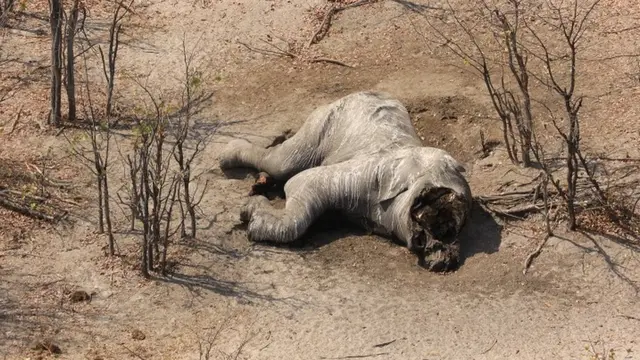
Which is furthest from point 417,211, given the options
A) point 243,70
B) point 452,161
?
point 243,70

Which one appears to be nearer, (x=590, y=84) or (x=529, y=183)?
(x=529, y=183)

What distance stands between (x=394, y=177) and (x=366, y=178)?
0.33 meters

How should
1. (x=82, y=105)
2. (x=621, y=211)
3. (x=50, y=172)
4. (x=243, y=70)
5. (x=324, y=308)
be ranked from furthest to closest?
(x=243, y=70) < (x=82, y=105) < (x=50, y=172) < (x=621, y=211) < (x=324, y=308)

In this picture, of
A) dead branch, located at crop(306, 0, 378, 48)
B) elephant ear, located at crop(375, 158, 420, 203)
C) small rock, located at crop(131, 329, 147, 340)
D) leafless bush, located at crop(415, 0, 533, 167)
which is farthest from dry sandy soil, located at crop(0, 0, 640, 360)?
dead branch, located at crop(306, 0, 378, 48)

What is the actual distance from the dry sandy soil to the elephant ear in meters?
0.54

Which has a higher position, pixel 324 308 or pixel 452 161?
pixel 452 161

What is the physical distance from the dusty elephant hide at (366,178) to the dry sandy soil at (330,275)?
0.23 m

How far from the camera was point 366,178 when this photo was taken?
12.4m

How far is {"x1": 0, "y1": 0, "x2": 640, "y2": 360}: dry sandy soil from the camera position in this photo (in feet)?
34.5

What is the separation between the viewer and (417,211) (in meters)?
11.7

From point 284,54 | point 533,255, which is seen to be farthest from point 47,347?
point 284,54

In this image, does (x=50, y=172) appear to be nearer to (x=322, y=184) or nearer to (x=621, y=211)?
(x=322, y=184)

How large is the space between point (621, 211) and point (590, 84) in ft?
9.96

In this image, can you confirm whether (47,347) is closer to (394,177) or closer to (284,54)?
(394,177)
